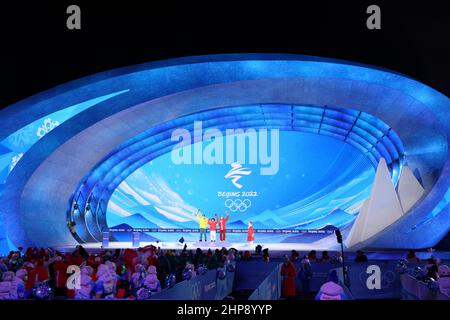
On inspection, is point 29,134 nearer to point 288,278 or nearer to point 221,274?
point 221,274

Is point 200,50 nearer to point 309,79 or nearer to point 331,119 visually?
point 309,79

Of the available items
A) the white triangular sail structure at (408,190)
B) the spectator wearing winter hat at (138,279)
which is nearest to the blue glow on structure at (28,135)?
the spectator wearing winter hat at (138,279)

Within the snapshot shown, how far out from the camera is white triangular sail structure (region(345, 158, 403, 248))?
951 inches

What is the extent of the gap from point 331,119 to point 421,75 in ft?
53.0

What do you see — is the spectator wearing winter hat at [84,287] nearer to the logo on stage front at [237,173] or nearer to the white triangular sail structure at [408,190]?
the white triangular sail structure at [408,190]

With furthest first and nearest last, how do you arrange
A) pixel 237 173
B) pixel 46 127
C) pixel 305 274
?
pixel 237 173 → pixel 46 127 → pixel 305 274

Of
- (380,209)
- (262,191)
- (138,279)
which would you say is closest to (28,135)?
(138,279)

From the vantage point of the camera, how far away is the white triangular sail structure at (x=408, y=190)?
24.1 m

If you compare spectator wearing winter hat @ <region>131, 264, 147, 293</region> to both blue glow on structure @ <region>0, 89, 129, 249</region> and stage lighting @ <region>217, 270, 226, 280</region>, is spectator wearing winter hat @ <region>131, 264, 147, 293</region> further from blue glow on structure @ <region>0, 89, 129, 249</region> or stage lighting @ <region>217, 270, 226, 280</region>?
blue glow on structure @ <region>0, 89, 129, 249</region>

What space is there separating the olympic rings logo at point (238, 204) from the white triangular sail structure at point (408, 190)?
1530cm

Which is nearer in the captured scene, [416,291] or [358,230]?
[416,291]

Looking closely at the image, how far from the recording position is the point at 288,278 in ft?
48.3

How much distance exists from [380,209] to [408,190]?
192 centimetres

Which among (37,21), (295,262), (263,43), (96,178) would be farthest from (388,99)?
(96,178)
